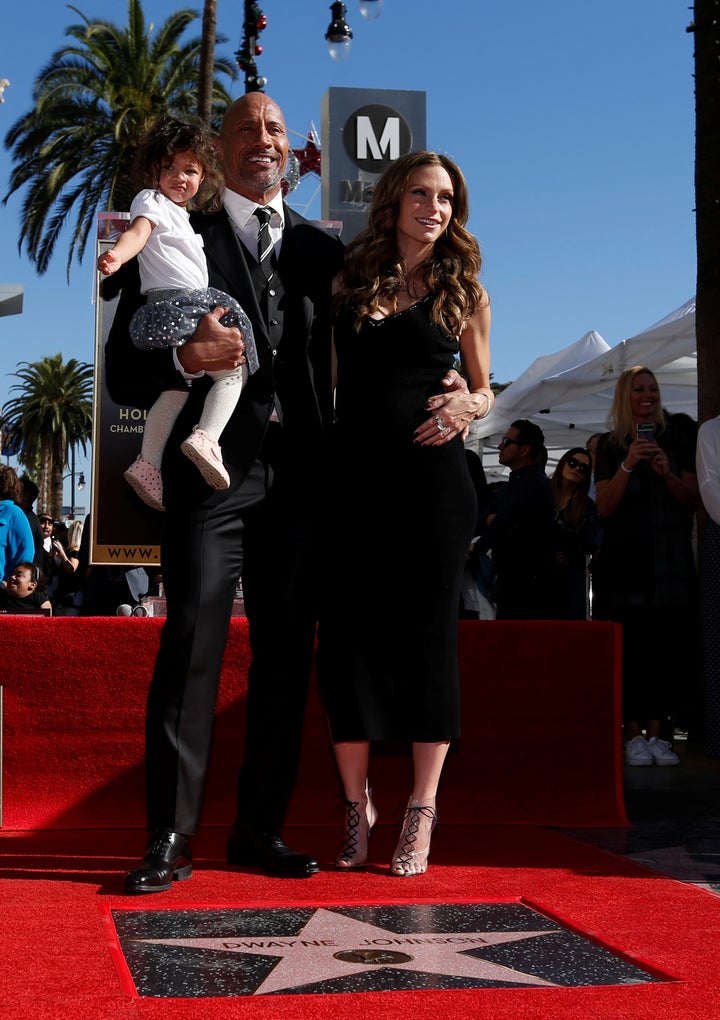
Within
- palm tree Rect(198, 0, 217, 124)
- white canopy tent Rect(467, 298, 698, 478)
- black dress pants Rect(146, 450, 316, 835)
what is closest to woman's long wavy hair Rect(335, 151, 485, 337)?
black dress pants Rect(146, 450, 316, 835)

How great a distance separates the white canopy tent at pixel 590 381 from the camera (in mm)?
10594

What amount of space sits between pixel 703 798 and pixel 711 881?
5.71ft

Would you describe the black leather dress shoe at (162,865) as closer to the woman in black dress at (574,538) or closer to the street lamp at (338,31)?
the woman in black dress at (574,538)

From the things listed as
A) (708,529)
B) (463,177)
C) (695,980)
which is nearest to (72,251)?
(708,529)

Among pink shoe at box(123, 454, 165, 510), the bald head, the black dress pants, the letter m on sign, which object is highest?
the letter m on sign

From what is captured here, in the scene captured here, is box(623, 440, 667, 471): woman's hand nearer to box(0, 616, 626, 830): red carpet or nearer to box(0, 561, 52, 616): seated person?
box(0, 616, 626, 830): red carpet

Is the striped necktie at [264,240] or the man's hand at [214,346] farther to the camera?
the striped necktie at [264,240]

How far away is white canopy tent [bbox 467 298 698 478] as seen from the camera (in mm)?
10594

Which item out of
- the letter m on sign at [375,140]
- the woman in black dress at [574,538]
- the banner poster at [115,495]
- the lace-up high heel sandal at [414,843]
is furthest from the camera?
the letter m on sign at [375,140]

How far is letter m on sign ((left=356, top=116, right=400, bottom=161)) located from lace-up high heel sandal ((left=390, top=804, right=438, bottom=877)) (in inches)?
226

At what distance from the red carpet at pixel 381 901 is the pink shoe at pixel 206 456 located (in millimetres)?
1088

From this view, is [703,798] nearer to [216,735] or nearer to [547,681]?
[547,681]

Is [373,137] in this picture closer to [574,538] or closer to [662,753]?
[574,538]

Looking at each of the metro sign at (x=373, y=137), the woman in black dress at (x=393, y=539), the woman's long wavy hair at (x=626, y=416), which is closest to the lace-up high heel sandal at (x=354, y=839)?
the woman in black dress at (x=393, y=539)
